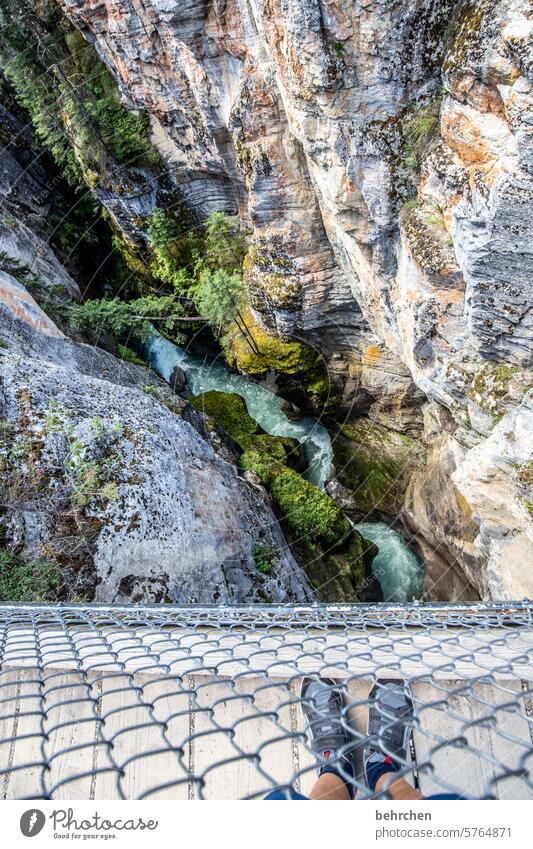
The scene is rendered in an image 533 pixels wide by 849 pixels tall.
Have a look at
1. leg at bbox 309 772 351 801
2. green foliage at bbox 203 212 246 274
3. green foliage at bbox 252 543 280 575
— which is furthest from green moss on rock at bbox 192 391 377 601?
leg at bbox 309 772 351 801

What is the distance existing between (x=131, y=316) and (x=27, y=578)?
8955mm

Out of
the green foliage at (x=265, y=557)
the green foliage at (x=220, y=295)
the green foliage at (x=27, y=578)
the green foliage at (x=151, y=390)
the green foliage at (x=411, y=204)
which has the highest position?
the green foliage at (x=411, y=204)

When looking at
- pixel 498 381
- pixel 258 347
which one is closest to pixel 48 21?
pixel 258 347

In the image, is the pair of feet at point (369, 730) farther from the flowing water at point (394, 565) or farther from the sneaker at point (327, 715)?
the flowing water at point (394, 565)

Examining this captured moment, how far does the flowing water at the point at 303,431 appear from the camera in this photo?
1122 centimetres

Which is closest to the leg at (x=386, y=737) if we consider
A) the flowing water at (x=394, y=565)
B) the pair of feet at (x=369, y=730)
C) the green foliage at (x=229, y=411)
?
the pair of feet at (x=369, y=730)

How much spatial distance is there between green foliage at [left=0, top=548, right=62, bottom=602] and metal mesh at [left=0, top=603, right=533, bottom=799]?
7.94 feet

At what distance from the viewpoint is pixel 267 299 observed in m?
11.0

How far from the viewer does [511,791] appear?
201cm

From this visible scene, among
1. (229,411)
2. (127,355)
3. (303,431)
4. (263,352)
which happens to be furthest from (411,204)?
(127,355)

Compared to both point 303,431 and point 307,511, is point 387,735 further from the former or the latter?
point 303,431

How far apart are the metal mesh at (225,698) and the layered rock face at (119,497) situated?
2.74 m

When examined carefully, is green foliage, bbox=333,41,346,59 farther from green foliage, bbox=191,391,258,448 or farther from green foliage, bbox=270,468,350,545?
green foliage, bbox=191,391,258,448

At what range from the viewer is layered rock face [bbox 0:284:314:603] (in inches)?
245
